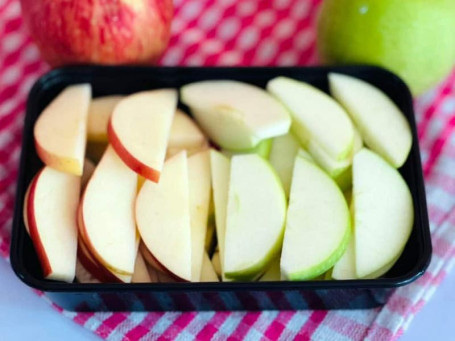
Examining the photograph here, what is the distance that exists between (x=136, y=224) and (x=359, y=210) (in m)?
0.23

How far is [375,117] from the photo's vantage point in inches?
29.6

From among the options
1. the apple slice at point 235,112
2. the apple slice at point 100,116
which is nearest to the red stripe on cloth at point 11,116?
the apple slice at point 100,116

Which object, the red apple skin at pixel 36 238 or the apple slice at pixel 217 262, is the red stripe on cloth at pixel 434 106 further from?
the red apple skin at pixel 36 238

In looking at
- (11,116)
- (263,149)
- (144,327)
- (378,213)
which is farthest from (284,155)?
(11,116)

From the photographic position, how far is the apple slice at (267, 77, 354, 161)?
0.72 metres

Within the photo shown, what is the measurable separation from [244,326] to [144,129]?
232 mm

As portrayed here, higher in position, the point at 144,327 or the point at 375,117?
the point at 375,117

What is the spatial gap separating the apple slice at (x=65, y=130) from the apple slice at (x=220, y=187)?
0.14 metres

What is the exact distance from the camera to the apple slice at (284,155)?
0.74m

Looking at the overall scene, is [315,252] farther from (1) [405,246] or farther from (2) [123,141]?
(2) [123,141]

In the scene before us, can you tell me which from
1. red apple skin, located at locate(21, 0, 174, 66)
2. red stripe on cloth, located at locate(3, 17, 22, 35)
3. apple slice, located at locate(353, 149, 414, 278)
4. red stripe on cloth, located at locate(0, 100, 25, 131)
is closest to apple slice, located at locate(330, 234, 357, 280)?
apple slice, located at locate(353, 149, 414, 278)

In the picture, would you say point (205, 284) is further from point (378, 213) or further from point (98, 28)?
point (98, 28)

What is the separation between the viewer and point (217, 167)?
725mm

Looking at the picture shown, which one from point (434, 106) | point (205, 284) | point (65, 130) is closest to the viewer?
point (205, 284)
